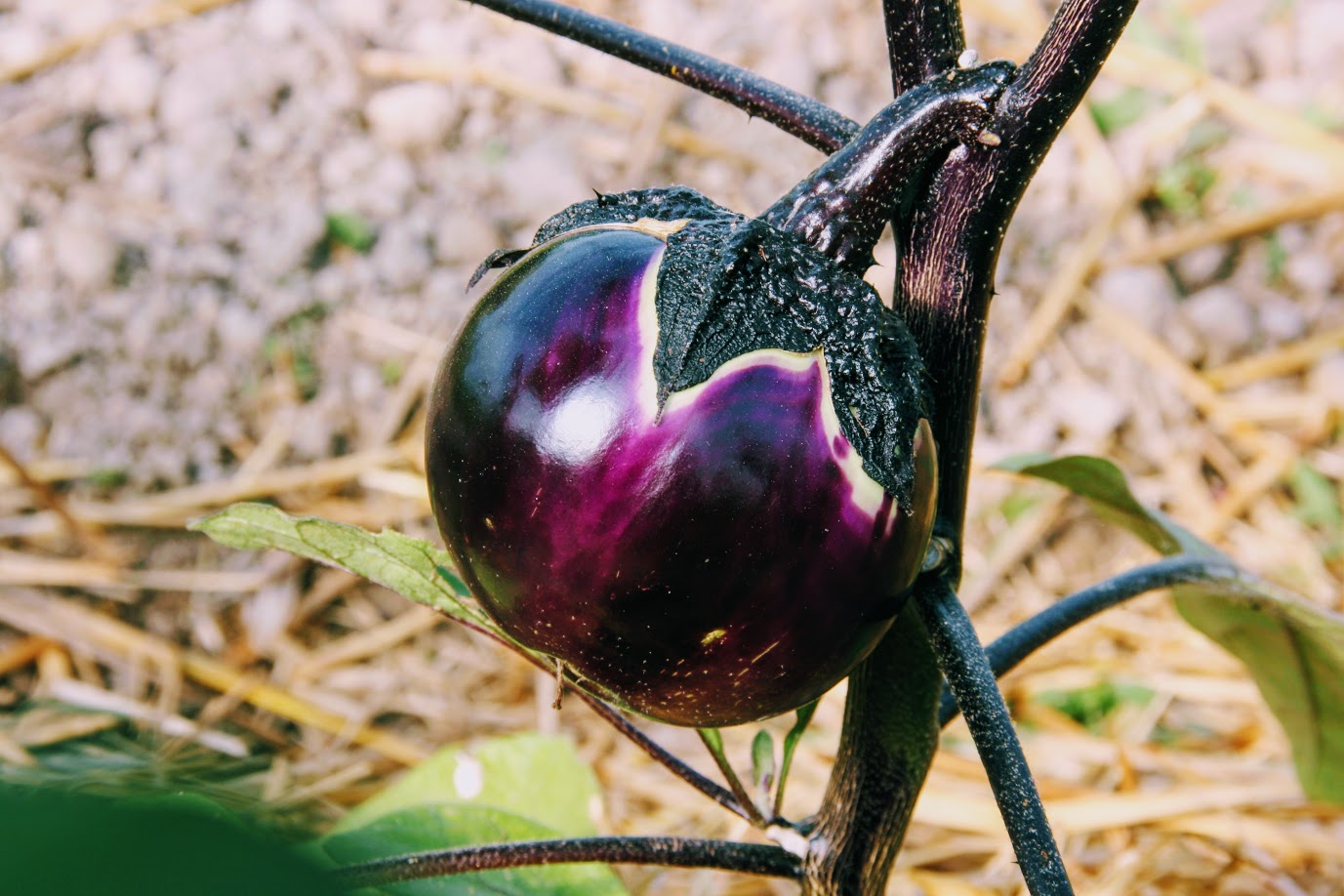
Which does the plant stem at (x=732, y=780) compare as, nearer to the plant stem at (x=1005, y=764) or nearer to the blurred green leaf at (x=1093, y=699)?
the plant stem at (x=1005, y=764)

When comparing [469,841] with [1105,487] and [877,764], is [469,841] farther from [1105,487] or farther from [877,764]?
[1105,487]

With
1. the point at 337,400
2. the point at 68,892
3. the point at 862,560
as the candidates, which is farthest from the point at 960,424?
the point at 337,400

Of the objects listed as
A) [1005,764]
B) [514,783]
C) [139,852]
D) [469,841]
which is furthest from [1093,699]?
[139,852]

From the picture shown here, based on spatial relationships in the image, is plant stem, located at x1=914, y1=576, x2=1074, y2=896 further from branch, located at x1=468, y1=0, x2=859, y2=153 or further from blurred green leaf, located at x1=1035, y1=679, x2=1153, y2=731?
blurred green leaf, located at x1=1035, y1=679, x2=1153, y2=731

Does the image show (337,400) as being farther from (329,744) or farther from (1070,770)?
(1070,770)

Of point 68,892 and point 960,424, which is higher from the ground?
point 960,424

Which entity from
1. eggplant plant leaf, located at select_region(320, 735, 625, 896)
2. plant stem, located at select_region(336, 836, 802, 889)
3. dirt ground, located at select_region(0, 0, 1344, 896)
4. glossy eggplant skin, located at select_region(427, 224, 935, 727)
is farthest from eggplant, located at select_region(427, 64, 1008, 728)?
dirt ground, located at select_region(0, 0, 1344, 896)

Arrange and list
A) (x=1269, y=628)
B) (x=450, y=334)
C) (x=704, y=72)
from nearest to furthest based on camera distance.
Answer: (x=704, y=72), (x=1269, y=628), (x=450, y=334)
